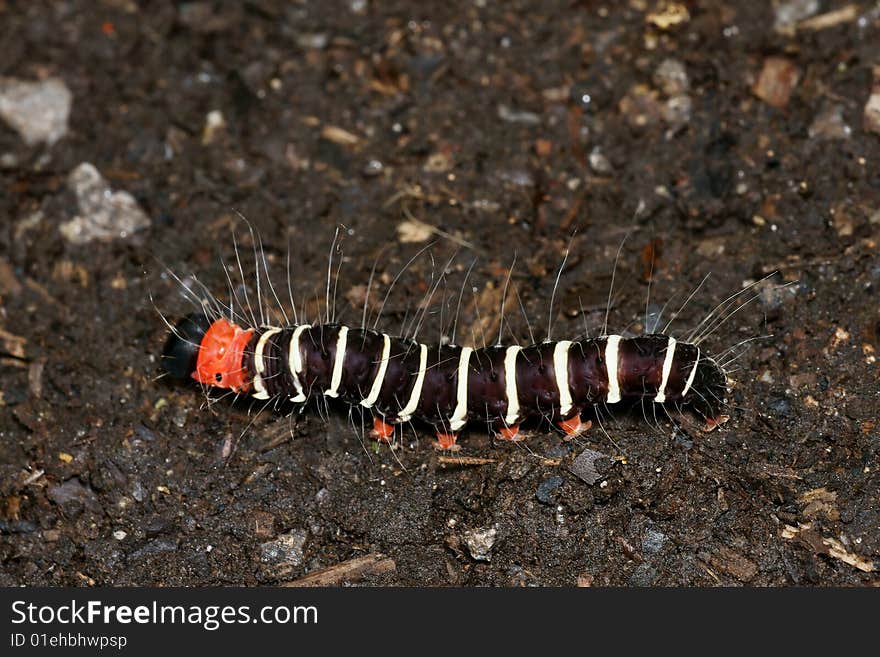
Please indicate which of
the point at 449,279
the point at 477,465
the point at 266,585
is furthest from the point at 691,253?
the point at 266,585

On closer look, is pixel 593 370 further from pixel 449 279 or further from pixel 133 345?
pixel 133 345

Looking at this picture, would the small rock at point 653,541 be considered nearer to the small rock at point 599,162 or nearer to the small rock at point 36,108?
the small rock at point 599,162

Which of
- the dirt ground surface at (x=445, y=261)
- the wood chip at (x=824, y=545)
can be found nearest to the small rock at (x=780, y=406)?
the dirt ground surface at (x=445, y=261)

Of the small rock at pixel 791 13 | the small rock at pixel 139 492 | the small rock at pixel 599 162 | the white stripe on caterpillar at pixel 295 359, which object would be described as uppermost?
the small rock at pixel 791 13

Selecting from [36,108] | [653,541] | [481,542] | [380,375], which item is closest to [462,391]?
[380,375]

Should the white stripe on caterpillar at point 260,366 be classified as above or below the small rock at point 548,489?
above

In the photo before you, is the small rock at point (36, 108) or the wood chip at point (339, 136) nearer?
the wood chip at point (339, 136)

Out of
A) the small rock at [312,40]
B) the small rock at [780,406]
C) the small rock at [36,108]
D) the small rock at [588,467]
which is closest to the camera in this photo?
the small rock at [588,467]

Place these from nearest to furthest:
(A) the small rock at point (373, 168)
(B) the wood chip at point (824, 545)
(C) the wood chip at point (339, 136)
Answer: (B) the wood chip at point (824, 545) → (A) the small rock at point (373, 168) → (C) the wood chip at point (339, 136)
